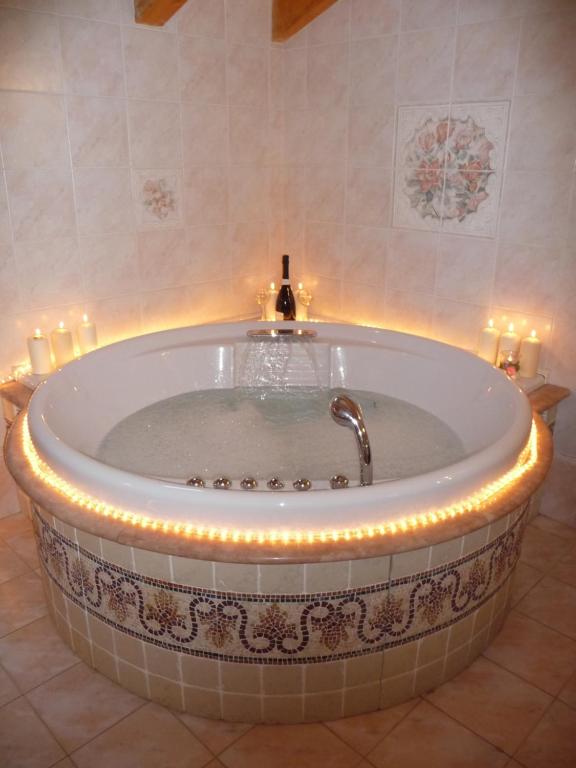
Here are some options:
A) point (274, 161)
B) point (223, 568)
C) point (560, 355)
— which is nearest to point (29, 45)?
point (274, 161)

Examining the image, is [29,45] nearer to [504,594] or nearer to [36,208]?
[36,208]

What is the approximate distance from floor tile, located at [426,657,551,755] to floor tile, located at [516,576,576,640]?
0.93 ft

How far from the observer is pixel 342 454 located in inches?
85.3

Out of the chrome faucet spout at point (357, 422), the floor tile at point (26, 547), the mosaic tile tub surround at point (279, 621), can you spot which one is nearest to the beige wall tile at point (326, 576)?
the mosaic tile tub surround at point (279, 621)

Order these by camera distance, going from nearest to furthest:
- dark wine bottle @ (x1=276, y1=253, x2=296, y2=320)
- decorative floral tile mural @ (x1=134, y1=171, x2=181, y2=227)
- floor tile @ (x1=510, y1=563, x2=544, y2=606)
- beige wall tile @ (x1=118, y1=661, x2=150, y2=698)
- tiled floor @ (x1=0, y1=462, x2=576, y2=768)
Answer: tiled floor @ (x1=0, y1=462, x2=576, y2=768) < beige wall tile @ (x1=118, y1=661, x2=150, y2=698) < floor tile @ (x1=510, y1=563, x2=544, y2=606) < decorative floral tile mural @ (x1=134, y1=171, x2=181, y2=227) < dark wine bottle @ (x1=276, y1=253, x2=296, y2=320)

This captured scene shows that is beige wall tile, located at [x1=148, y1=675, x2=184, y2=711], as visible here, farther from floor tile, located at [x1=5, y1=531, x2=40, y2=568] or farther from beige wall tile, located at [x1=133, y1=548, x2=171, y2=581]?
floor tile, located at [x1=5, y1=531, x2=40, y2=568]

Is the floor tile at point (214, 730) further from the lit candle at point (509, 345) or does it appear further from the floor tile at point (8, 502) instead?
the lit candle at point (509, 345)

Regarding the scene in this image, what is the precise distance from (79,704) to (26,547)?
82cm

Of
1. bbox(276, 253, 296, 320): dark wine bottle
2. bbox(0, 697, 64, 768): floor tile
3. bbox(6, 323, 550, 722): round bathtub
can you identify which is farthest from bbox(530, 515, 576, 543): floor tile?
bbox(0, 697, 64, 768): floor tile

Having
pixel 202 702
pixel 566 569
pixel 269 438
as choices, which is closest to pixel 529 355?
pixel 566 569

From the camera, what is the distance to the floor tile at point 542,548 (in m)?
2.24

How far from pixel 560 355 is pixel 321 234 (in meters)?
1.28

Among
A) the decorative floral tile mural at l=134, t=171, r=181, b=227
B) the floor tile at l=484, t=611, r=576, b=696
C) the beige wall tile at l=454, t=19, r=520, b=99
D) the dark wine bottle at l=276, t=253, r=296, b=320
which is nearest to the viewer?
the floor tile at l=484, t=611, r=576, b=696

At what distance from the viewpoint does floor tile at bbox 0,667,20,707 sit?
1.67 m
